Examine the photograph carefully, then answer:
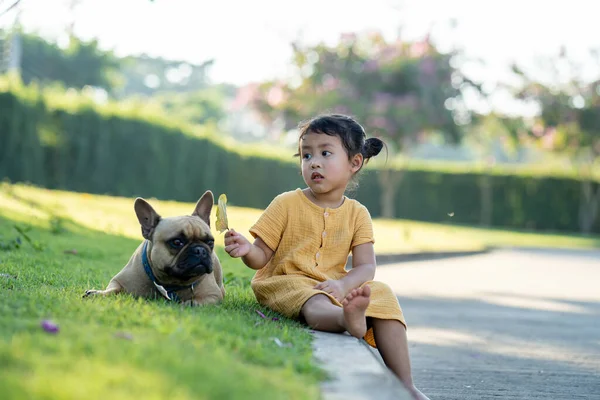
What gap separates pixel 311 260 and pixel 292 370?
185cm

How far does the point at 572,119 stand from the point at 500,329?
27.3 metres

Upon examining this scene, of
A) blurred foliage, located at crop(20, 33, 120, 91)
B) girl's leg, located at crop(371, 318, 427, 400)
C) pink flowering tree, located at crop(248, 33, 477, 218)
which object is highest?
blurred foliage, located at crop(20, 33, 120, 91)

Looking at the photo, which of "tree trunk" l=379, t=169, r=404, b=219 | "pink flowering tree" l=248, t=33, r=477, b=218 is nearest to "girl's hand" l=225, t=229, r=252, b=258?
"pink flowering tree" l=248, t=33, r=477, b=218

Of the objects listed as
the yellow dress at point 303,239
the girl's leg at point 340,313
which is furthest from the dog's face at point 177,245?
the girl's leg at point 340,313

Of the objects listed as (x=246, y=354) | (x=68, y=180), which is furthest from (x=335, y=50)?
(x=246, y=354)

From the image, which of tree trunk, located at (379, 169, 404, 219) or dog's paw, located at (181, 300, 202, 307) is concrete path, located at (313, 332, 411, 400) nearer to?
dog's paw, located at (181, 300, 202, 307)

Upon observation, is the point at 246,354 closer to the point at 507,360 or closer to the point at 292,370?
the point at 292,370

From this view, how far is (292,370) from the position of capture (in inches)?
126

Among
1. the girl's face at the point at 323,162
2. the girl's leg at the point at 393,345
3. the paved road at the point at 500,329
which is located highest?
the girl's face at the point at 323,162

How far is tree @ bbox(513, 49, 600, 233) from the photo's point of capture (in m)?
32.7

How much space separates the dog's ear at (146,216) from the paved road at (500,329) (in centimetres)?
193

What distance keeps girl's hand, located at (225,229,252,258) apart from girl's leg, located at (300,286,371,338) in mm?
500

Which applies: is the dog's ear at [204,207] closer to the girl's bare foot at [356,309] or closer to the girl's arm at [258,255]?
the girl's arm at [258,255]

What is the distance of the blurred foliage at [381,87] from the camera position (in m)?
28.1
